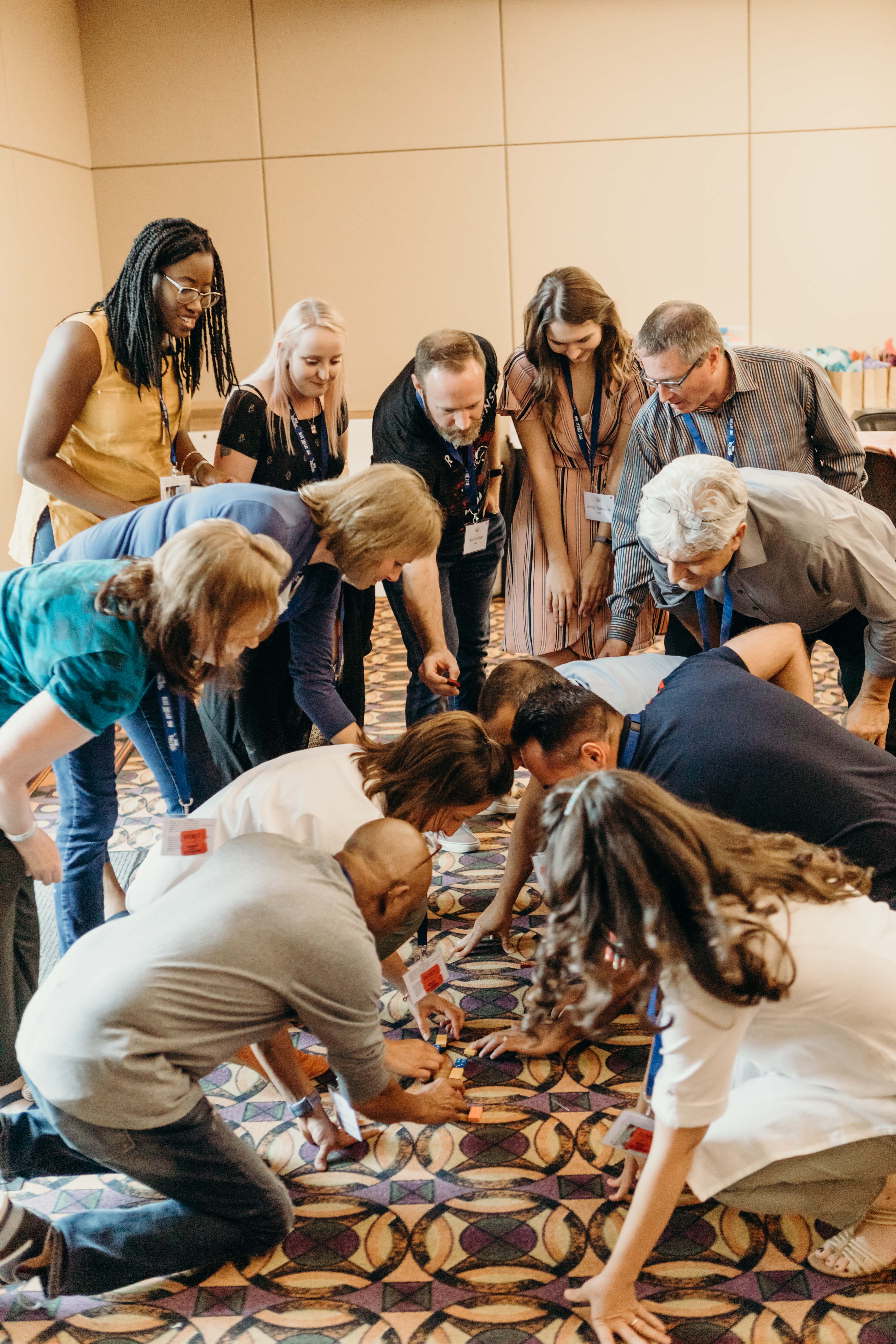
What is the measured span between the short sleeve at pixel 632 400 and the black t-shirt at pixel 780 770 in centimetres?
141

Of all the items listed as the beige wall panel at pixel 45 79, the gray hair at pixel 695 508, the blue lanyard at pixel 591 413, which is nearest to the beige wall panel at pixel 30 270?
the beige wall panel at pixel 45 79

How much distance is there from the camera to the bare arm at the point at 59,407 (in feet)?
7.84

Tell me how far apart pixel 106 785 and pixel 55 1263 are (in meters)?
0.88

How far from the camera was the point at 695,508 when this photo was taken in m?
2.22

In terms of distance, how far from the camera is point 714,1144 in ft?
5.07

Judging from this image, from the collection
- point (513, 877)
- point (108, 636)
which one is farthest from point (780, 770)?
point (108, 636)

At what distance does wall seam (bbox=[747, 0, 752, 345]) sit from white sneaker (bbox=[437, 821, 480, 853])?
4.09 m

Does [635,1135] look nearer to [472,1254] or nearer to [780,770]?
[472,1254]

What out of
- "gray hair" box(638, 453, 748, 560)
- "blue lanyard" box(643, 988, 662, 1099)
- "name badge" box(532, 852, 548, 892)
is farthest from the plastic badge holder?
"gray hair" box(638, 453, 748, 560)

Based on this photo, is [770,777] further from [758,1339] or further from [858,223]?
[858,223]

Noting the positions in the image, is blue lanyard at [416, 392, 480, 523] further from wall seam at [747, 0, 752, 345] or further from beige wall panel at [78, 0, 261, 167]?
beige wall panel at [78, 0, 261, 167]

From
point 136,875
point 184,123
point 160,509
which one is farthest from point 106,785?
point 184,123

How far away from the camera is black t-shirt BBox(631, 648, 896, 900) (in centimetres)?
172

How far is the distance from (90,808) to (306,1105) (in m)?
0.72
